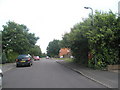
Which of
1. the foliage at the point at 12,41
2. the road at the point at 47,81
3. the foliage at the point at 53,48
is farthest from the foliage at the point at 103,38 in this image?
the foliage at the point at 53,48

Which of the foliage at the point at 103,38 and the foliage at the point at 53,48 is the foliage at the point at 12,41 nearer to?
the foliage at the point at 103,38

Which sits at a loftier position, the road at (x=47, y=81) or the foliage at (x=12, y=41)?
the foliage at (x=12, y=41)

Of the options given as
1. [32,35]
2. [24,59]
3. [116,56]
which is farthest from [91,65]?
[32,35]

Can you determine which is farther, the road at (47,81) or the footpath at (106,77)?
the footpath at (106,77)

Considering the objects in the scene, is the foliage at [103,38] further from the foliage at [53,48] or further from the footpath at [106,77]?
the foliage at [53,48]

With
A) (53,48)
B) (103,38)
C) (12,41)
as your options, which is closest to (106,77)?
(103,38)

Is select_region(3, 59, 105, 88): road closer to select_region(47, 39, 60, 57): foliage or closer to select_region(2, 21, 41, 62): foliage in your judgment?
select_region(2, 21, 41, 62): foliage

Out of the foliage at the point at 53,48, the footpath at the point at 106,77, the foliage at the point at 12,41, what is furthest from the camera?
the foliage at the point at 53,48

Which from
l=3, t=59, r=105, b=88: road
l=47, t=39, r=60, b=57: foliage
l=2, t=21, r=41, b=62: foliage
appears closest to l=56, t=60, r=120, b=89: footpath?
l=3, t=59, r=105, b=88: road

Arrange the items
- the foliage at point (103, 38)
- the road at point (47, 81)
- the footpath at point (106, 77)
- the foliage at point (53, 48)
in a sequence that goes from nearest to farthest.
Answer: the road at point (47, 81), the footpath at point (106, 77), the foliage at point (103, 38), the foliage at point (53, 48)

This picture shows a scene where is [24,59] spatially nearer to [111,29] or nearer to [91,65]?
[91,65]

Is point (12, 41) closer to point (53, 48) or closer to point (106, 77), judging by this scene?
point (106, 77)

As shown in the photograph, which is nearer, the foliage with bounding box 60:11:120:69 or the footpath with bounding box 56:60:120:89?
the footpath with bounding box 56:60:120:89

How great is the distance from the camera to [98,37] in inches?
524
